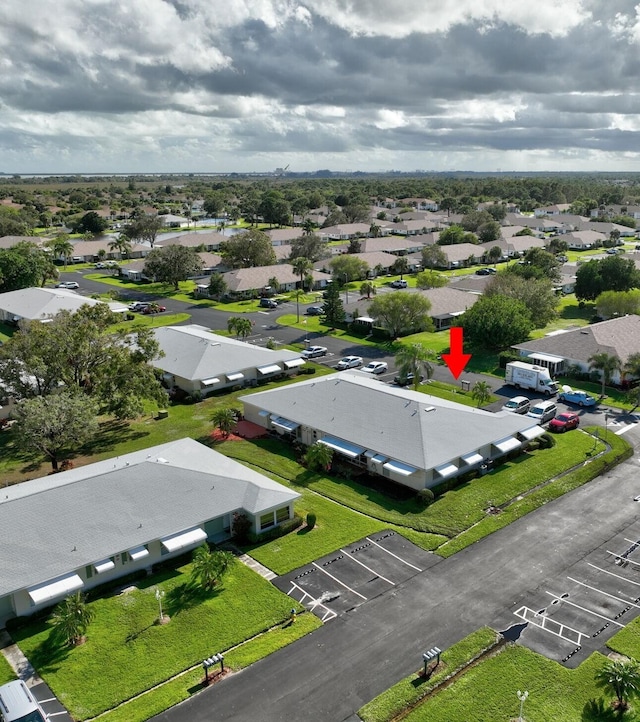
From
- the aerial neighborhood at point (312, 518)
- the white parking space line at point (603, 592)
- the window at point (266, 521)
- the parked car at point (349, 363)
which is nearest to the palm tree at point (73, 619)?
the aerial neighborhood at point (312, 518)

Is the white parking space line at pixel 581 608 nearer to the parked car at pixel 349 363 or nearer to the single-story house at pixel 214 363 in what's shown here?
the single-story house at pixel 214 363

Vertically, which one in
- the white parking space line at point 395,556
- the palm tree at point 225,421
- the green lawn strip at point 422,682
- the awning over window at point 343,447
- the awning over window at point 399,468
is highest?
the palm tree at point 225,421

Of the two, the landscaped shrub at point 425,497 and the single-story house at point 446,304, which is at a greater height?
the single-story house at point 446,304

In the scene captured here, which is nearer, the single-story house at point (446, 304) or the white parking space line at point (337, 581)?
the white parking space line at point (337, 581)

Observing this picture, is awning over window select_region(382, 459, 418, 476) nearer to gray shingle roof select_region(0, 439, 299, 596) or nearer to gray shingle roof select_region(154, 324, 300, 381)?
gray shingle roof select_region(0, 439, 299, 596)

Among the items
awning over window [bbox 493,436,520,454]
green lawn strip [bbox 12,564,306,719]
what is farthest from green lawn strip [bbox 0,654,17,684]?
awning over window [bbox 493,436,520,454]

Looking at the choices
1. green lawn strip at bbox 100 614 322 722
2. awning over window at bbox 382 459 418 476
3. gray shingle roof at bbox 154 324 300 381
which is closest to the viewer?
green lawn strip at bbox 100 614 322 722
